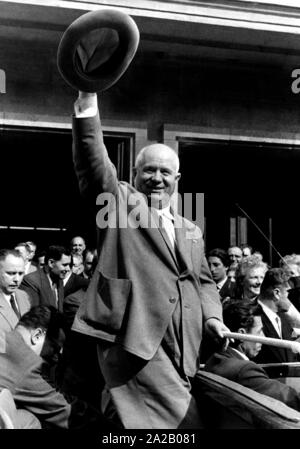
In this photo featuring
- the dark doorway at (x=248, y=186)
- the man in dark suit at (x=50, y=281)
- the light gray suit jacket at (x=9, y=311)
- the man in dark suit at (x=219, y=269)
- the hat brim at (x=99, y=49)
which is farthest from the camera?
the dark doorway at (x=248, y=186)

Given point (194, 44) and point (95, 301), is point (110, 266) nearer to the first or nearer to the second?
point (95, 301)

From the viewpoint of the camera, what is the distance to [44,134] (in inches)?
217

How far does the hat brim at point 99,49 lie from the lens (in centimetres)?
190

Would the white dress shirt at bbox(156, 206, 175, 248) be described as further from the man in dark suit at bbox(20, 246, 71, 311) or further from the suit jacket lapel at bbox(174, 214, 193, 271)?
the man in dark suit at bbox(20, 246, 71, 311)

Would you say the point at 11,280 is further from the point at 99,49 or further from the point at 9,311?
the point at 99,49

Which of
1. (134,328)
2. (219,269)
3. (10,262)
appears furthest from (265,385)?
(219,269)

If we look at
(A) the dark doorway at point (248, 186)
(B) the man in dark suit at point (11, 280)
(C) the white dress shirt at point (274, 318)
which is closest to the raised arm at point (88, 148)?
(B) the man in dark suit at point (11, 280)

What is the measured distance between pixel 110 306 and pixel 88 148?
54 cm

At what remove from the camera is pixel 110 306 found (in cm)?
211

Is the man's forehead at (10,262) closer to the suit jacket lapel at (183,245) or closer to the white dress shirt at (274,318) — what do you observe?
the white dress shirt at (274,318)

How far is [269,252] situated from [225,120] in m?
4.70

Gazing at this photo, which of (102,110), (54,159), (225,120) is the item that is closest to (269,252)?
(54,159)

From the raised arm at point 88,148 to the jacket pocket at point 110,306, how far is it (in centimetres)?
32

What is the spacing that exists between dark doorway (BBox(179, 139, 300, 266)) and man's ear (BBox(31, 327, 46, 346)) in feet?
10.5
